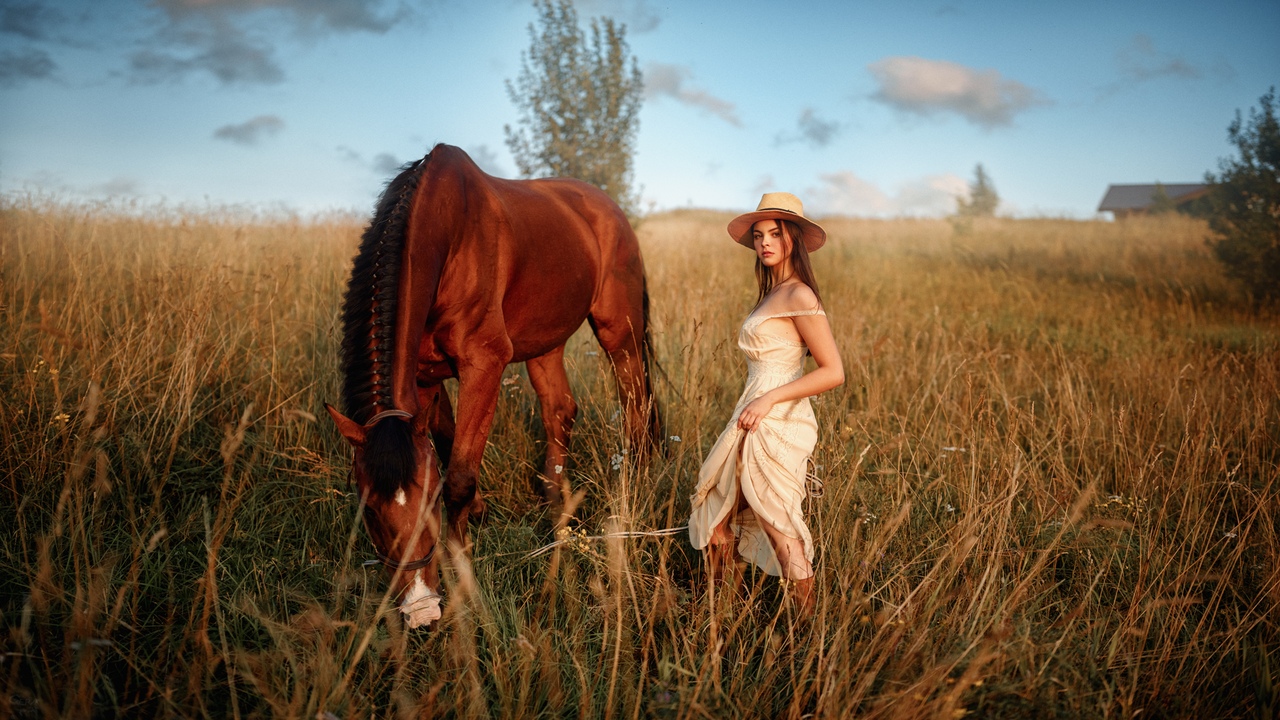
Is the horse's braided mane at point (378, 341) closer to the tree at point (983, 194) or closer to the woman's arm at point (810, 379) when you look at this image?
the woman's arm at point (810, 379)

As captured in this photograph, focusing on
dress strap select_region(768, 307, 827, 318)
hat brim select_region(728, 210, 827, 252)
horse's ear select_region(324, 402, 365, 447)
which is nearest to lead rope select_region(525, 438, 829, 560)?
dress strap select_region(768, 307, 827, 318)

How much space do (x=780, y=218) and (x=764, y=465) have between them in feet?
3.39

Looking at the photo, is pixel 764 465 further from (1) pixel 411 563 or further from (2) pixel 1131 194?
(2) pixel 1131 194

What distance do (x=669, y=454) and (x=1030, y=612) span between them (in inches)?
81.0

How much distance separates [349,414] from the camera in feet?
8.42

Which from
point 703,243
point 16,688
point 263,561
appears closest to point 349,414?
point 263,561

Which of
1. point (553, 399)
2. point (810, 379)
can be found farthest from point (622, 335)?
point (810, 379)

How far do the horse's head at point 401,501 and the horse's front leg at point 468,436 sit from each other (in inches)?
29.1

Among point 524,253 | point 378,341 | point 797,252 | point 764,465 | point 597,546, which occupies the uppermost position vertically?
point 524,253

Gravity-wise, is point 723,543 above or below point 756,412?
below

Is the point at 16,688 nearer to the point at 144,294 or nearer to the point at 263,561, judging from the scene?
the point at 263,561

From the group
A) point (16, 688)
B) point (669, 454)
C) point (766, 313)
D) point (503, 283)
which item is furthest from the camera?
point (669, 454)

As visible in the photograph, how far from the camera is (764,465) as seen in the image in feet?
8.74

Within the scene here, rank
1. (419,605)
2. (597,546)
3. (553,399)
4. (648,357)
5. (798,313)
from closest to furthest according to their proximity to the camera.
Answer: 1. (419,605)
2. (798,313)
3. (597,546)
4. (553,399)
5. (648,357)
